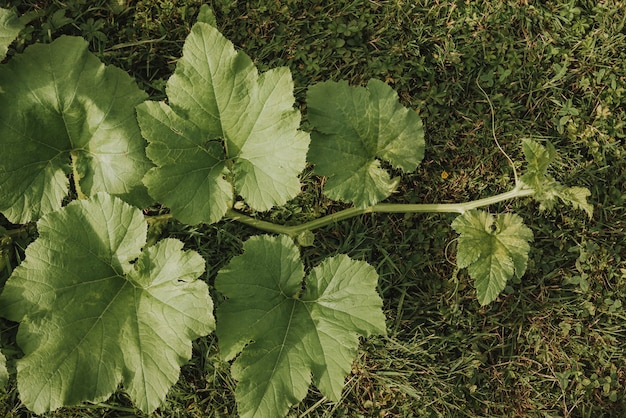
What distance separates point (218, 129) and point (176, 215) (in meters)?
0.43

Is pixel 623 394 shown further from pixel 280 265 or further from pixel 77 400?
pixel 77 400

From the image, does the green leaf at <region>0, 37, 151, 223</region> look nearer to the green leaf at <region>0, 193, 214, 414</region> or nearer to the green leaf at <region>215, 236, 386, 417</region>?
the green leaf at <region>0, 193, 214, 414</region>

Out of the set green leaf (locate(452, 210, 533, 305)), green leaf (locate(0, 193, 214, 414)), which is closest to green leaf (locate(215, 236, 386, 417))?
green leaf (locate(0, 193, 214, 414))

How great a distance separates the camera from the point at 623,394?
146 inches

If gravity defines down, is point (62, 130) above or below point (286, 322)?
Answer: above

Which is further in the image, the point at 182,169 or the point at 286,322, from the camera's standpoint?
the point at 286,322

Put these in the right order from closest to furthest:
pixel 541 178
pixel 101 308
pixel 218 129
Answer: pixel 101 308
pixel 218 129
pixel 541 178

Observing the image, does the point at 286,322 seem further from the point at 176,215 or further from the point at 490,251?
the point at 490,251

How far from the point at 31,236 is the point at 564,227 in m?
3.04

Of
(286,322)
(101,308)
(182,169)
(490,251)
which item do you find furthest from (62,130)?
(490,251)

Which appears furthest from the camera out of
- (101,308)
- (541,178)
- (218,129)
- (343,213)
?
(343,213)

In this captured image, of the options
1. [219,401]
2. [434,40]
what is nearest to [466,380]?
[219,401]

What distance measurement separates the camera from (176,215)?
9.06 feet

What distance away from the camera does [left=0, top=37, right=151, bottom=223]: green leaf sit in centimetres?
280
